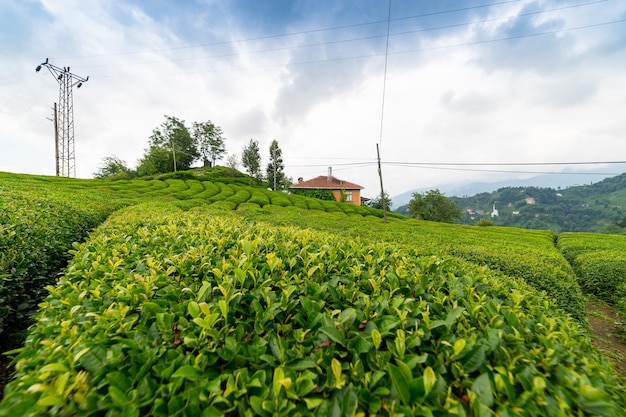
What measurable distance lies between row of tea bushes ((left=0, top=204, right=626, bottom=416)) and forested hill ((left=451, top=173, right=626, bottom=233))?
5654 cm

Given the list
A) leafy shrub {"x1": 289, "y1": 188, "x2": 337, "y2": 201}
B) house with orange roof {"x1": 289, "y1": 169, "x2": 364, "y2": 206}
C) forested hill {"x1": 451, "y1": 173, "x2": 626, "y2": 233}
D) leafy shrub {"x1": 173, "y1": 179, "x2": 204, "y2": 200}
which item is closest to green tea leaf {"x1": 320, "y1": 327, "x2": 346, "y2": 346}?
leafy shrub {"x1": 173, "y1": 179, "x2": 204, "y2": 200}

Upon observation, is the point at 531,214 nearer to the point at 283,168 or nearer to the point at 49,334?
the point at 283,168

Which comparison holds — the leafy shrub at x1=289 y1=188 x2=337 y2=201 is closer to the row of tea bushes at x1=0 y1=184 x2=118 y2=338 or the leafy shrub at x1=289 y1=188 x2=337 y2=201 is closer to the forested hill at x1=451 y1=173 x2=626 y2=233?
the forested hill at x1=451 y1=173 x2=626 y2=233

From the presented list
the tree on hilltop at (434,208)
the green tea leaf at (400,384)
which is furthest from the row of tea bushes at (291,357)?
the tree on hilltop at (434,208)

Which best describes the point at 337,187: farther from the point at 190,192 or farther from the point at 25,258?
the point at 25,258

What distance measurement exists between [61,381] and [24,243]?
12.6 ft

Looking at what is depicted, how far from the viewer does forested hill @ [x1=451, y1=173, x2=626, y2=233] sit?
180ft

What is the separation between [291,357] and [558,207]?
304 ft

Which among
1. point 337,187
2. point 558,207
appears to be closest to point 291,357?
point 337,187

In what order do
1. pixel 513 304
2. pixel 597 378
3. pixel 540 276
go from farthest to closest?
pixel 540 276, pixel 513 304, pixel 597 378

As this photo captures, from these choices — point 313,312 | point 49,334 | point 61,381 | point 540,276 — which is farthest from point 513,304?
point 540,276

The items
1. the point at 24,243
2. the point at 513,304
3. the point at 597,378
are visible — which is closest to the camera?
the point at 597,378

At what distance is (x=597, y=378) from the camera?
116cm

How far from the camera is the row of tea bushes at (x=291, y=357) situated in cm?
96
